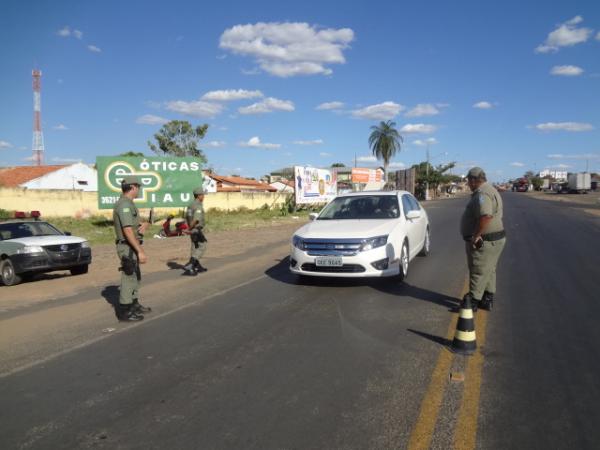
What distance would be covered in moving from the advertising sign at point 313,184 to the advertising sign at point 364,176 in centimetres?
1117

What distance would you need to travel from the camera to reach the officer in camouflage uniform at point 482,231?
582 centimetres

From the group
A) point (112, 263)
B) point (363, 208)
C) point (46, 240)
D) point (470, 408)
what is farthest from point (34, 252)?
point (470, 408)

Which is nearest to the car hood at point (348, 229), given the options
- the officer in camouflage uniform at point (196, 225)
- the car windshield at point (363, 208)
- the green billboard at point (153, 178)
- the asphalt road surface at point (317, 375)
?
the car windshield at point (363, 208)

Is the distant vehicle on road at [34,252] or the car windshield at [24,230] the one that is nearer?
the distant vehicle on road at [34,252]

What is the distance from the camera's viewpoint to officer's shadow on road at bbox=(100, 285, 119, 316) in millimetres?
7448

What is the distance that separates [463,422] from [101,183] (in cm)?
2111

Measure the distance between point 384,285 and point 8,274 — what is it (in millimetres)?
7657

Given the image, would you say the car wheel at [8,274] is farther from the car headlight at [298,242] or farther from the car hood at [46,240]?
the car headlight at [298,242]

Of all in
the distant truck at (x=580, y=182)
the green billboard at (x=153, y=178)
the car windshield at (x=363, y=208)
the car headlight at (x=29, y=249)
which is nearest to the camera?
the car windshield at (x=363, y=208)

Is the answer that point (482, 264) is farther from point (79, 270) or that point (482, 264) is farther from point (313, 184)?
point (313, 184)

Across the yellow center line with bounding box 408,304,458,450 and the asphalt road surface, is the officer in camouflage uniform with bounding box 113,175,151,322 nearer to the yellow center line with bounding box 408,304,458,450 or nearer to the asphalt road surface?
the asphalt road surface

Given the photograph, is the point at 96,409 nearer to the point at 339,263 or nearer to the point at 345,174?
the point at 339,263

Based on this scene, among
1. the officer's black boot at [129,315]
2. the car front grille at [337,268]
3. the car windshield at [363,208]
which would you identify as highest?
the car windshield at [363,208]

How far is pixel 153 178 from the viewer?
22609 mm
